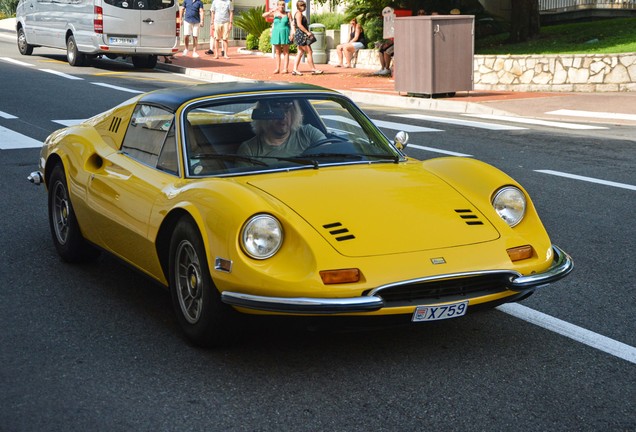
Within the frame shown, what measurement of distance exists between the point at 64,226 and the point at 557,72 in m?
15.5

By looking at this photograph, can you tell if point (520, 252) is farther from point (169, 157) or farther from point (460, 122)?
point (460, 122)

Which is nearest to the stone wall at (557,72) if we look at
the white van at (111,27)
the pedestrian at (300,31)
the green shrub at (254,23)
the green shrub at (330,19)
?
the pedestrian at (300,31)

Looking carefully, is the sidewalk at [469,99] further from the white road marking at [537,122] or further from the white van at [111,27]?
the white van at [111,27]

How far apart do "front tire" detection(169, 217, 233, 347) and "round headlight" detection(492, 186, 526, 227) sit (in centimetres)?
160

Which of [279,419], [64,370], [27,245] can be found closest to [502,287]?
[279,419]

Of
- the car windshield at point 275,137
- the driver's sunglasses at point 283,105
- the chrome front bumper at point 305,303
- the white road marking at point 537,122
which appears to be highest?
the driver's sunglasses at point 283,105

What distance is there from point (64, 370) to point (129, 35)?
71.2 ft

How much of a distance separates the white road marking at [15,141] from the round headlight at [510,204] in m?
8.57

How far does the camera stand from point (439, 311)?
16.4 ft

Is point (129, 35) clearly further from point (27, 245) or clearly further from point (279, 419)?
point (279, 419)

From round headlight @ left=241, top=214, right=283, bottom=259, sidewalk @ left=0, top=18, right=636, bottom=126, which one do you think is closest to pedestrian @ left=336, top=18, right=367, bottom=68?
sidewalk @ left=0, top=18, right=636, bottom=126

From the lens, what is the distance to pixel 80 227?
22.8ft

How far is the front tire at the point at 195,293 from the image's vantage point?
5148mm

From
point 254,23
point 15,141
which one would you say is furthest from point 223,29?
point 15,141
